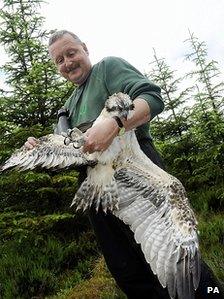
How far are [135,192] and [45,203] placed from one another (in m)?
5.79

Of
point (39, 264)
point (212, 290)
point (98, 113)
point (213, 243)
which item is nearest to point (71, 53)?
point (98, 113)

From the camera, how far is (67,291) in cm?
678

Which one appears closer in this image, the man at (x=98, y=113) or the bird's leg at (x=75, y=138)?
the bird's leg at (x=75, y=138)

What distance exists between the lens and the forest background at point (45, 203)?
24.0ft

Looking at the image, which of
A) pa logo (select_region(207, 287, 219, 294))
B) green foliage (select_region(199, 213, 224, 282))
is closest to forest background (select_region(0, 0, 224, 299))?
green foliage (select_region(199, 213, 224, 282))

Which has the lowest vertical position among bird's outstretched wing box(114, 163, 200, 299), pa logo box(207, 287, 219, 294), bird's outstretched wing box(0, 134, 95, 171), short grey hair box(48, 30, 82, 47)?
pa logo box(207, 287, 219, 294)

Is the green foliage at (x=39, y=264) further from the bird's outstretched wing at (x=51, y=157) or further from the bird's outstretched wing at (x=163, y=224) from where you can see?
the bird's outstretched wing at (x=163, y=224)

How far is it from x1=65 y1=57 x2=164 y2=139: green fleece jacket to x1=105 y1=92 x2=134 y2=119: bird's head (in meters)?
0.29

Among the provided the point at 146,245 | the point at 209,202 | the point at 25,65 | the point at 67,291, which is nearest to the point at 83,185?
the point at 146,245

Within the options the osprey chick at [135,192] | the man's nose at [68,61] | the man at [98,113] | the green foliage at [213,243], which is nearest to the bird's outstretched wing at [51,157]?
the osprey chick at [135,192]

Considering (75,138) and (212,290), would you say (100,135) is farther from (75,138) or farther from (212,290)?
(212,290)

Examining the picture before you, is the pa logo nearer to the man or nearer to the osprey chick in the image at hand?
the man

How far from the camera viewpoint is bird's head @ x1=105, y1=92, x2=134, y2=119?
114 inches

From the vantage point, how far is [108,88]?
362cm
